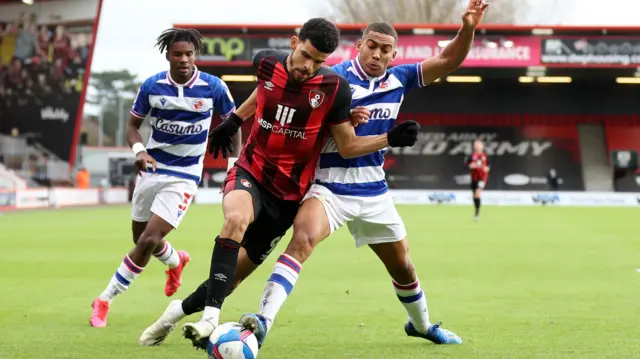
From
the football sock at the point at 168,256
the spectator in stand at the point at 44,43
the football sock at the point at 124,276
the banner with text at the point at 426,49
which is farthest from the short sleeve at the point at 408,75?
the spectator in stand at the point at 44,43

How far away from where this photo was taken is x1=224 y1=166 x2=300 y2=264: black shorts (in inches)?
220

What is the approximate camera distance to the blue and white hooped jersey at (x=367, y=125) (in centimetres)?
588

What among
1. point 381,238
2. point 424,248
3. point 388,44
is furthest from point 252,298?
point 424,248

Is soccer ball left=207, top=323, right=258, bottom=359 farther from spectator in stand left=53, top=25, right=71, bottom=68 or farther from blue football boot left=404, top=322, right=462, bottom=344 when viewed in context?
spectator in stand left=53, top=25, right=71, bottom=68

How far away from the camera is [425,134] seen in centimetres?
4612

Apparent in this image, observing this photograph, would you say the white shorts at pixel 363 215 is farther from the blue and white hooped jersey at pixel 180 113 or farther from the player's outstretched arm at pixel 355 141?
the blue and white hooped jersey at pixel 180 113

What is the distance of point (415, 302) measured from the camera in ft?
20.8

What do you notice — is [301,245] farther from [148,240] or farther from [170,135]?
[170,135]

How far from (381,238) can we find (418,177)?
A: 38404 millimetres

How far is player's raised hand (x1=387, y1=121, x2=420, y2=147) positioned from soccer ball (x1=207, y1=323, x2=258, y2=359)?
4.93 feet

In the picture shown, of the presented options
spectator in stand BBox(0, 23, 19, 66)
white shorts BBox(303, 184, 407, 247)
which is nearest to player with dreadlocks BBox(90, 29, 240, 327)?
white shorts BBox(303, 184, 407, 247)

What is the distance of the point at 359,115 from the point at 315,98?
1.00 ft

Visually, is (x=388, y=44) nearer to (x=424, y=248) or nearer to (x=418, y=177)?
(x=424, y=248)

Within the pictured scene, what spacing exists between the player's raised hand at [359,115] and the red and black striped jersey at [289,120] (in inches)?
2.2
